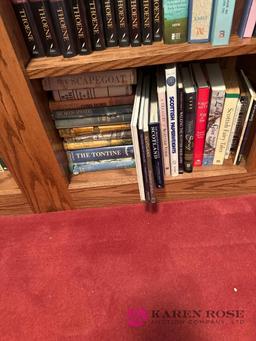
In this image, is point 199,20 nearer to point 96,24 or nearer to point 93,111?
point 96,24

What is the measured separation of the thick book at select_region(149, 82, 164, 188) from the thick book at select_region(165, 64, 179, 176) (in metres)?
0.04

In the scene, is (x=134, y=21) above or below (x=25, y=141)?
above

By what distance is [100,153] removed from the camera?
0.85 m

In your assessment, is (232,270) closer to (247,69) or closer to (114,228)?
(114,228)

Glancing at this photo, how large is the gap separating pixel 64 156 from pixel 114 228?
0.79ft

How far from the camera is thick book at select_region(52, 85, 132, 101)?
73 centimetres

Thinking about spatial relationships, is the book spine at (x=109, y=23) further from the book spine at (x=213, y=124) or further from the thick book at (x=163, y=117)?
the book spine at (x=213, y=124)

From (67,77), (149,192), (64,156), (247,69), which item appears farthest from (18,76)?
(247,69)

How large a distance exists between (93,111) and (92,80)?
0.29ft

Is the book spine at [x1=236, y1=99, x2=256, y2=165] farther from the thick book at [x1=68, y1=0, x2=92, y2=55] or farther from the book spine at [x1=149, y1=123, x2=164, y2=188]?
the thick book at [x1=68, y1=0, x2=92, y2=55]

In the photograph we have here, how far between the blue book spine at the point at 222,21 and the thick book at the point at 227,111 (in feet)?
0.47

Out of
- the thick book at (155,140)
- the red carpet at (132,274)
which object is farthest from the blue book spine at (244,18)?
the red carpet at (132,274)

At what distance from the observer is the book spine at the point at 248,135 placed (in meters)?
0.72

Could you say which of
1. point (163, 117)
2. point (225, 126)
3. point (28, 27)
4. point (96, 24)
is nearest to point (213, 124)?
point (225, 126)
